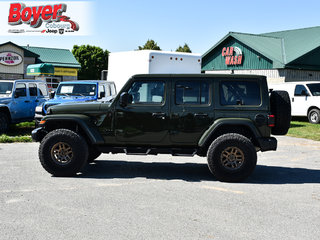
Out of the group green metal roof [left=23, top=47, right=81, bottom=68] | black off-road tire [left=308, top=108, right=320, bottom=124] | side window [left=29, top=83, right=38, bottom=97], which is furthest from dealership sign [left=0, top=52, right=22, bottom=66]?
black off-road tire [left=308, top=108, right=320, bottom=124]

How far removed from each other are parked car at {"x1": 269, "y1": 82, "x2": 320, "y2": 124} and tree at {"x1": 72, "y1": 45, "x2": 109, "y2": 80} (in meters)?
50.0

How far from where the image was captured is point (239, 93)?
7.29 metres

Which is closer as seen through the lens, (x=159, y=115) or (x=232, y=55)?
(x=159, y=115)

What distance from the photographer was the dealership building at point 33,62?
32.3 metres

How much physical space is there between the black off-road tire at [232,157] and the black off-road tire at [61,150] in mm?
2314

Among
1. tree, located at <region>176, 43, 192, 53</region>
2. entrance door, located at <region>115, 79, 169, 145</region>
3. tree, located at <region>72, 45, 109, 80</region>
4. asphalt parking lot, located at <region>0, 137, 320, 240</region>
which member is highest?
tree, located at <region>176, 43, 192, 53</region>

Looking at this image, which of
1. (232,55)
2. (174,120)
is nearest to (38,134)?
(174,120)

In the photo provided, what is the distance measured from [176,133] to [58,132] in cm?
215

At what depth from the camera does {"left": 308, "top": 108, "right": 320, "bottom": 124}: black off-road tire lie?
18.9 metres

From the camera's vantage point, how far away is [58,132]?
7312 millimetres

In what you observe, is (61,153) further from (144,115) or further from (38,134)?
(144,115)

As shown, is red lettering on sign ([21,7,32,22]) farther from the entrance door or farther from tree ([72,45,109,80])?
the entrance door

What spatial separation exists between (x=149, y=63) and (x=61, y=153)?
721 centimetres

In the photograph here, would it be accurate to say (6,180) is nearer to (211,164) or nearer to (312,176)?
(211,164)
